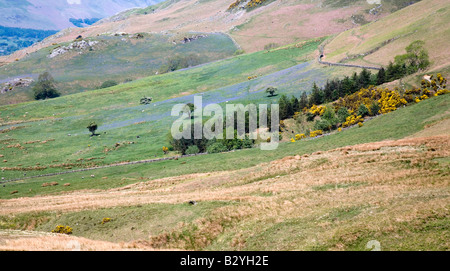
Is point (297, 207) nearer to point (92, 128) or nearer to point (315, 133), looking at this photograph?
point (315, 133)

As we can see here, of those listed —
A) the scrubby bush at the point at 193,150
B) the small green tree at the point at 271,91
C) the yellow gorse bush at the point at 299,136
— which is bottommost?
the scrubby bush at the point at 193,150

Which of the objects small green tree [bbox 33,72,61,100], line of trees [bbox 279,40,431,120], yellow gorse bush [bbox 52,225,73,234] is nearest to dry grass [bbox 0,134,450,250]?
yellow gorse bush [bbox 52,225,73,234]

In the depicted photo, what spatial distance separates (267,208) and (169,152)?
61611mm

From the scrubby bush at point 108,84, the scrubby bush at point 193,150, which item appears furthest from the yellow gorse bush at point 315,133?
the scrubby bush at point 108,84

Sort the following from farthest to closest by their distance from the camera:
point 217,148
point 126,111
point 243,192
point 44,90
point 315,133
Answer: point 44,90, point 126,111, point 217,148, point 315,133, point 243,192

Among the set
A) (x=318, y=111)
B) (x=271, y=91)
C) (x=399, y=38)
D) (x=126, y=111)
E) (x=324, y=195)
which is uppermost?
(x=399, y=38)

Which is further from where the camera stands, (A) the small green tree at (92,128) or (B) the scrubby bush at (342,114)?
(A) the small green tree at (92,128)

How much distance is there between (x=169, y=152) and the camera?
8738 centimetres

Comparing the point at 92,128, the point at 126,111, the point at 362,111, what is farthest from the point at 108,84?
the point at 362,111

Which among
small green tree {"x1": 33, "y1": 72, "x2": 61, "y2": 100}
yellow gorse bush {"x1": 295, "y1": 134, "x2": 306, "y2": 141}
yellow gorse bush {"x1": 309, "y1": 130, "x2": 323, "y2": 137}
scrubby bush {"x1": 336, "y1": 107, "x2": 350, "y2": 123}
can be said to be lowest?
yellow gorse bush {"x1": 295, "y1": 134, "x2": 306, "y2": 141}

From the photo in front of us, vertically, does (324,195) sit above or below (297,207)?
above

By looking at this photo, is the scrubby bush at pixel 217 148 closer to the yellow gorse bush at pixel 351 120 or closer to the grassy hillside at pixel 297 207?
the grassy hillside at pixel 297 207

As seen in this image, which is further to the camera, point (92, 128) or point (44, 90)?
point (44, 90)

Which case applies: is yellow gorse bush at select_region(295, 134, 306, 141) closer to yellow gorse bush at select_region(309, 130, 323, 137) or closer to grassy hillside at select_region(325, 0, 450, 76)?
yellow gorse bush at select_region(309, 130, 323, 137)
